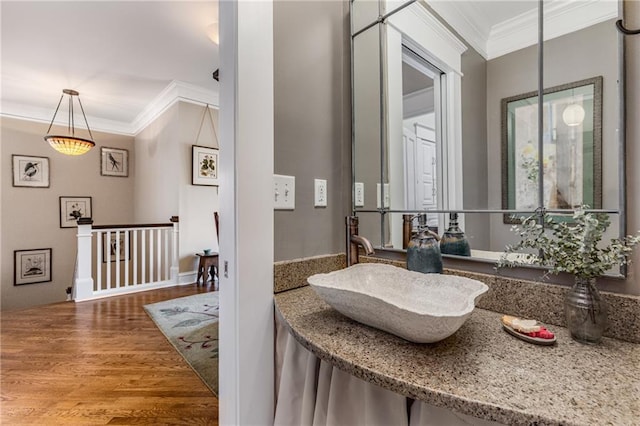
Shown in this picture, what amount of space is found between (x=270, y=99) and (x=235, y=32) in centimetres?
21

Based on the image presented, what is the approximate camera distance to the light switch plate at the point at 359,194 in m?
1.25

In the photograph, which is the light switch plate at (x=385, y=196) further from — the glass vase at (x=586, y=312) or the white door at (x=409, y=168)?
the glass vase at (x=586, y=312)

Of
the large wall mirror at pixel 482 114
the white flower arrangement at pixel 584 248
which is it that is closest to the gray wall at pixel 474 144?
the large wall mirror at pixel 482 114

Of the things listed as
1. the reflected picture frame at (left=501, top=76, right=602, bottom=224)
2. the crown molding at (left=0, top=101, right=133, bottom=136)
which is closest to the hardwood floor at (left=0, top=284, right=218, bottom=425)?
the reflected picture frame at (left=501, top=76, right=602, bottom=224)

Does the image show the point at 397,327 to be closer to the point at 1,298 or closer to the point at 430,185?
the point at 430,185

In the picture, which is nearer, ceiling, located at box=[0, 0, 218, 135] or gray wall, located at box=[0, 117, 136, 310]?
ceiling, located at box=[0, 0, 218, 135]

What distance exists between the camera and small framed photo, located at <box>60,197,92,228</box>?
16.1ft

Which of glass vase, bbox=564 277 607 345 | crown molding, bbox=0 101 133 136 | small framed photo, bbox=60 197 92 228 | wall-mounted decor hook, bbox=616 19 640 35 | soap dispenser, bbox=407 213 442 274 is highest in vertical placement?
crown molding, bbox=0 101 133 136

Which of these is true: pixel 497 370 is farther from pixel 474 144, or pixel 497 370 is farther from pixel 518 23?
pixel 518 23

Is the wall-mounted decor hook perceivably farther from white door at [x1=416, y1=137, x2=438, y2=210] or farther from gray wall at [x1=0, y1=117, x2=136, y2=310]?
gray wall at [x1=0, y1=117, x2=136, y2=310]

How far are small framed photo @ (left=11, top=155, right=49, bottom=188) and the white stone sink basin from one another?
5.87m

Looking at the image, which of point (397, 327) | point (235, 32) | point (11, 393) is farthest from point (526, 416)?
point (11, 393)

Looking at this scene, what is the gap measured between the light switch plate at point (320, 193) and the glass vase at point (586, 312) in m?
0.78

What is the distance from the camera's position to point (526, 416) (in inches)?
16.2
